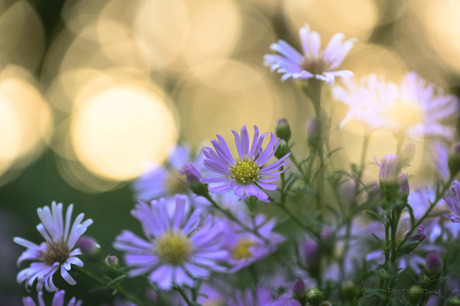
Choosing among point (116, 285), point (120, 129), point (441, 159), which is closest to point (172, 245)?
point (116, 285)

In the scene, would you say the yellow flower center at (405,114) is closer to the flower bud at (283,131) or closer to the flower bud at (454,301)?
the flower bud at (283,131)

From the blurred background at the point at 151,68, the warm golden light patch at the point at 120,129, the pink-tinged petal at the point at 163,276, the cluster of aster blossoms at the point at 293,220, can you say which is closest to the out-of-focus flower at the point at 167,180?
the cluster of aster blossoms at the point at 293,220

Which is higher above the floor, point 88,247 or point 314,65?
point 314,65

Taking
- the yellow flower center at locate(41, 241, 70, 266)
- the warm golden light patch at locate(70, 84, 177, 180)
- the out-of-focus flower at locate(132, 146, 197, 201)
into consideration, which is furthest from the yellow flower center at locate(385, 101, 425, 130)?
the warm golden light patch at locate(70, 84, 177, 180)

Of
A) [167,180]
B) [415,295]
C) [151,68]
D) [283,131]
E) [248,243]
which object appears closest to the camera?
[415,295]

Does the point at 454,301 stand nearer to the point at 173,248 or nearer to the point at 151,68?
the point at 173,248

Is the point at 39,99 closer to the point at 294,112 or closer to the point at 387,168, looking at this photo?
the point at 294,112

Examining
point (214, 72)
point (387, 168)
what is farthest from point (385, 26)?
point (387, 168)
